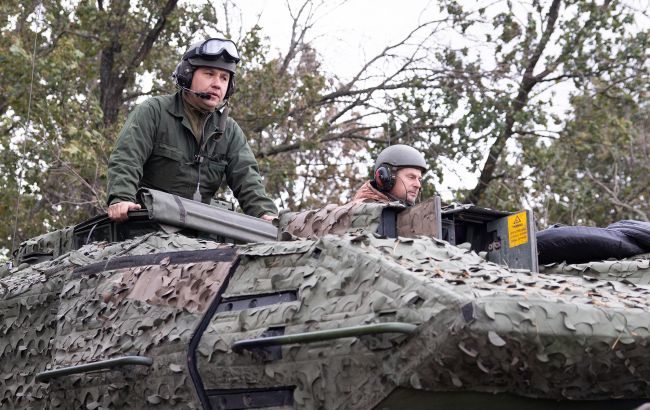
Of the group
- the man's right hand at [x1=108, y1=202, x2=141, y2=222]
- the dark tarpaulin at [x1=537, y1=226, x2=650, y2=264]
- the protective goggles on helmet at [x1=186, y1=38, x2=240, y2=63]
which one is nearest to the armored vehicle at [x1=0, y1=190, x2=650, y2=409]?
the man's right hand at [x1=108, y1=202, x2=141, y2=222]

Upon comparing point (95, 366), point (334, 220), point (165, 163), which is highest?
point (165, 163)

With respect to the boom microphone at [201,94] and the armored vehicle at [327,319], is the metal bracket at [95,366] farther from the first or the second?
the boom microphone at [201,94]

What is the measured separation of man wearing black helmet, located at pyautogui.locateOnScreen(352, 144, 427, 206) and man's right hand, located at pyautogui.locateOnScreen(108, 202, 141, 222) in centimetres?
152

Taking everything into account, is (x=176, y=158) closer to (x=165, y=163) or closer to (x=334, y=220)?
(x=165, y=163)

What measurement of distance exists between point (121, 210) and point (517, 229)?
2206mm

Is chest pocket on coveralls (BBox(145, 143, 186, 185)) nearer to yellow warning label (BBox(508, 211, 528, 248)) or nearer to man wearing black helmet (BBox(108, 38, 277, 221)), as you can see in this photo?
man wearing black helmet (BBox(108, 38, 277, 221))

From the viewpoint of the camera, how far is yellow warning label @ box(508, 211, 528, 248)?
225 inches

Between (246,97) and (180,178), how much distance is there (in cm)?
1214

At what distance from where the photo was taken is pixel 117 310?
5641mm

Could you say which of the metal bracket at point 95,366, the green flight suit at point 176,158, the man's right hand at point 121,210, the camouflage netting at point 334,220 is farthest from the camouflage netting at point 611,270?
the green flight suit at point 176,158

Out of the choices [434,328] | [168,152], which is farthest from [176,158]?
[434,328]

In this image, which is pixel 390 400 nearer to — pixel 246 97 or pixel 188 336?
pixel 188 336

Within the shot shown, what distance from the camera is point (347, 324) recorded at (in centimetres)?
443

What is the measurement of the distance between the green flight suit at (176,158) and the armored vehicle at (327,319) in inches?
29.9
